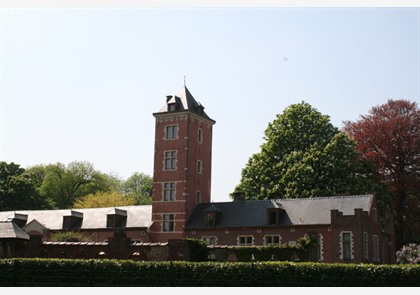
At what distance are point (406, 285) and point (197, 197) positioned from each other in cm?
2432

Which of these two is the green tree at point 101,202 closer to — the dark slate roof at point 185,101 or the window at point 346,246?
the dark slate roof at point 185,101

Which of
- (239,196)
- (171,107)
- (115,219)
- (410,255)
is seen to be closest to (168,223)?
(115,219)

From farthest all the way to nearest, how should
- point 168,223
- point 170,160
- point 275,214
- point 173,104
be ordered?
1. point 173,104
2. point 170,160
3. point 168,223
4. point 275,214

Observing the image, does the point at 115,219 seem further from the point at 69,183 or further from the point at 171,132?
the point at 69,183

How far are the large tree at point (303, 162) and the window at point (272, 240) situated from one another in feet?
15.8

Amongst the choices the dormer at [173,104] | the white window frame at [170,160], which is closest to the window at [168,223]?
the white window frame at [170,160]

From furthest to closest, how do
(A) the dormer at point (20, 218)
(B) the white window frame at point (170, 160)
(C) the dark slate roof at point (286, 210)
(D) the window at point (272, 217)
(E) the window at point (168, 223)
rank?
(A) the dormer at point (20, 218), (B) the white window frame at point (170, 160), (E) the window at point (168, 223), (D) the window at point (272, 217), (C) the dark slate roof at point (286, 210)

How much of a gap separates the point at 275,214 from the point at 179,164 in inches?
354

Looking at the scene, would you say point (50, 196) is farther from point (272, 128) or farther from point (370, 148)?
point (370, 148)

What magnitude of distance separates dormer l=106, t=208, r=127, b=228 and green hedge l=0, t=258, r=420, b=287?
2170 cm

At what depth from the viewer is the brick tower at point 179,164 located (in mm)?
44281

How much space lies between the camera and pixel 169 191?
4516 centimetres

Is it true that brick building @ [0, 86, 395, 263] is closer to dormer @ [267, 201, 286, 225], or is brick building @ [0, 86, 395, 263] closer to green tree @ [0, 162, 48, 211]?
dormer @ [267, 201, 286, 225]

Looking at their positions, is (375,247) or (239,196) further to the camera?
(239,196)
